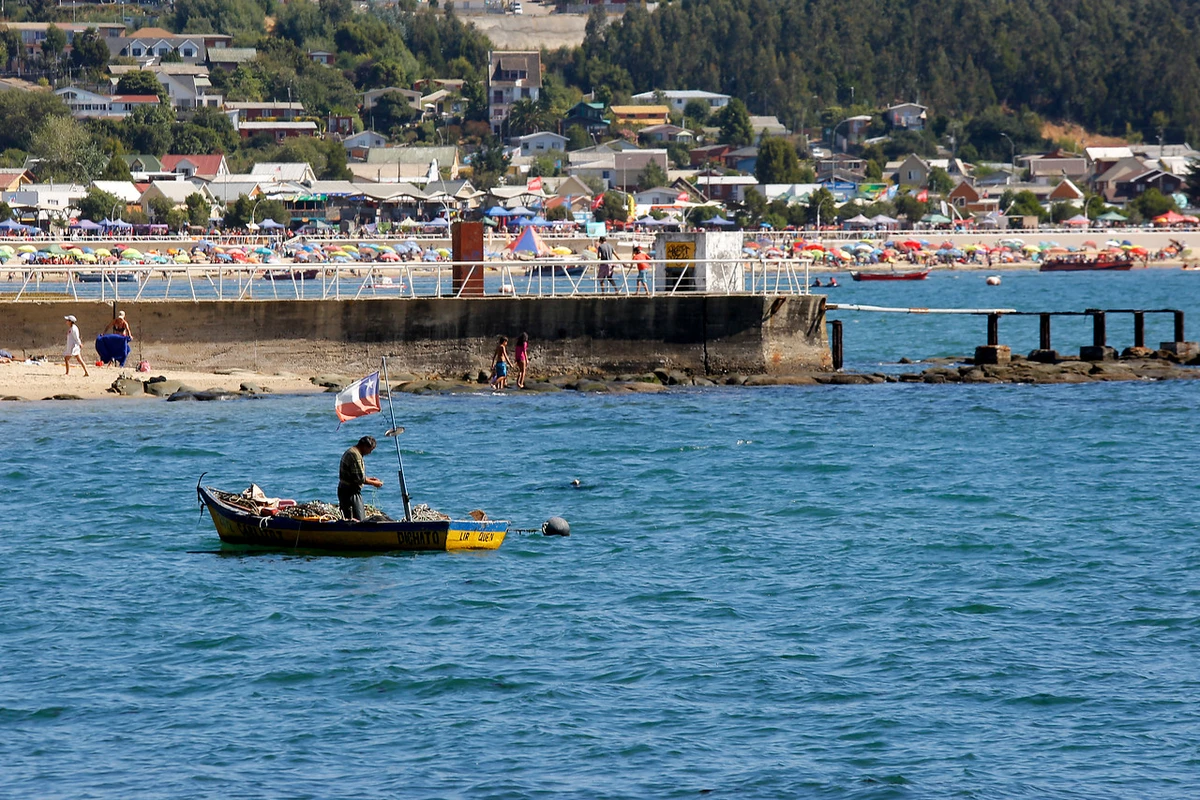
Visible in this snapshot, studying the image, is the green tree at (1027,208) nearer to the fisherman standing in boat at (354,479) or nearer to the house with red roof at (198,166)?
the house with red roof at (198,166)

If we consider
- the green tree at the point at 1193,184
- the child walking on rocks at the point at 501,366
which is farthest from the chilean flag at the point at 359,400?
the green tree at the point at 1193,184

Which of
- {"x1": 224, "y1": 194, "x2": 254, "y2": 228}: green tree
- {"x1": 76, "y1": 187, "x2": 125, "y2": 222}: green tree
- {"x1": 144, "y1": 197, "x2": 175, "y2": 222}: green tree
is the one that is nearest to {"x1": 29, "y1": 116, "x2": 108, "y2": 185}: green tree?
{"x1": 144, "y1": 197, "x2": 175, "y2": 222}: green tree

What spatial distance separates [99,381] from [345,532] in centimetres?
1628

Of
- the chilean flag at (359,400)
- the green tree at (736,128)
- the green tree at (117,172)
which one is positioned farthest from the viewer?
the green tree at (736,128)

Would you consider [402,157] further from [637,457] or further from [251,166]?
[637,457]

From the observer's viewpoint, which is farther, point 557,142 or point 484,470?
point 557,142

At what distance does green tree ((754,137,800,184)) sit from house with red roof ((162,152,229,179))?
52639 millimetres

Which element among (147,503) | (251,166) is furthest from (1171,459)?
(251,166)

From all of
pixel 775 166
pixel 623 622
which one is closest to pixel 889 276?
pixel 775 166

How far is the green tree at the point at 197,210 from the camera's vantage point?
128 meters

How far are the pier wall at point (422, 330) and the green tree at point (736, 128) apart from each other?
157 m

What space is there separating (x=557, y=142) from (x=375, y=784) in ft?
597

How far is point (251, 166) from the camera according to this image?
163 meters

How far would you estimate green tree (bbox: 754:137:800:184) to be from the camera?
161625 millimetres
